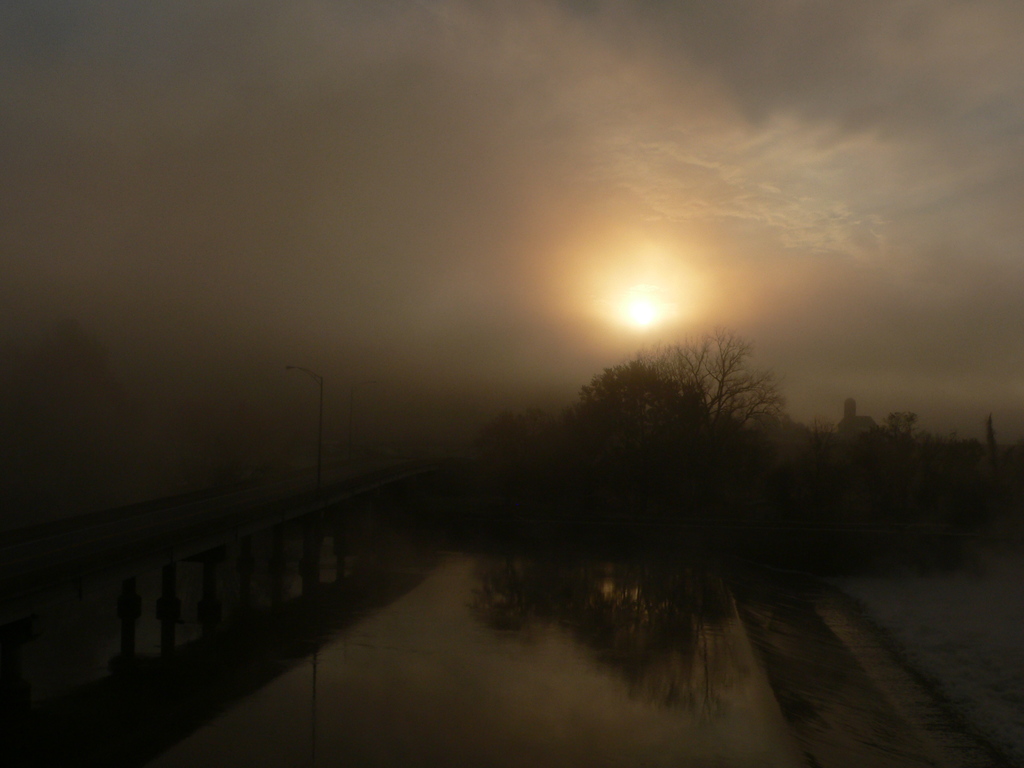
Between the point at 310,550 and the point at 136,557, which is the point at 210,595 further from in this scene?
the point at 310,550

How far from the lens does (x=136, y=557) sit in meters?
30.5

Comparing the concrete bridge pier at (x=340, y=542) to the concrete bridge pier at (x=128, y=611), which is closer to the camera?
the concrete bridge pier at (x=128, y=611)

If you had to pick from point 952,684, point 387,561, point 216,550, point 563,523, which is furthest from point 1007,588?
point 216,550

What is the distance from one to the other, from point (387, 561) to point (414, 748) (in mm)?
42062

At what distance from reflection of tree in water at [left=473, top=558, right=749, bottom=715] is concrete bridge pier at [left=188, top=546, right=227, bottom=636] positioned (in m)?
12.4

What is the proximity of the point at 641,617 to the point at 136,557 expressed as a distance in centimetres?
2310

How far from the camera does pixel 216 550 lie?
40.7 metres

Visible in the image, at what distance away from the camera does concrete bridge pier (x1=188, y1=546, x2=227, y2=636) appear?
37312 millimetres

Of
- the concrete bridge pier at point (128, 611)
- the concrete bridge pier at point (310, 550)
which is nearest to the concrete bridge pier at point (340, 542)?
the concrete bridge pier at point (310, 550)

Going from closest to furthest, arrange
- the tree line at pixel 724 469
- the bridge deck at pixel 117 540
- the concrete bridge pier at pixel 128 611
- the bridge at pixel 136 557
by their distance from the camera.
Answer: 1. the bridge at pixel 136 557
2. the bridge deck at pixel 117 540
3. the concrete bridge pier at pixel 128 611
4. the tree line at pixel 724 469

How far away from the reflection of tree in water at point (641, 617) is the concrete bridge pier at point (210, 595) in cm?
1245

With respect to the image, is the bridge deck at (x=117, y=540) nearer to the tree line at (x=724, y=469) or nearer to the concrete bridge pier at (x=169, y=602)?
the concrete bridge pier at (x=169, y=602)

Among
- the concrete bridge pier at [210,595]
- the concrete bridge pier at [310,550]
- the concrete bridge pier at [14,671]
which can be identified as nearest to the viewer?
the concrete bridge pier at [14,671]

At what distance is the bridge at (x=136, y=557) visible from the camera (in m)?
24.2
